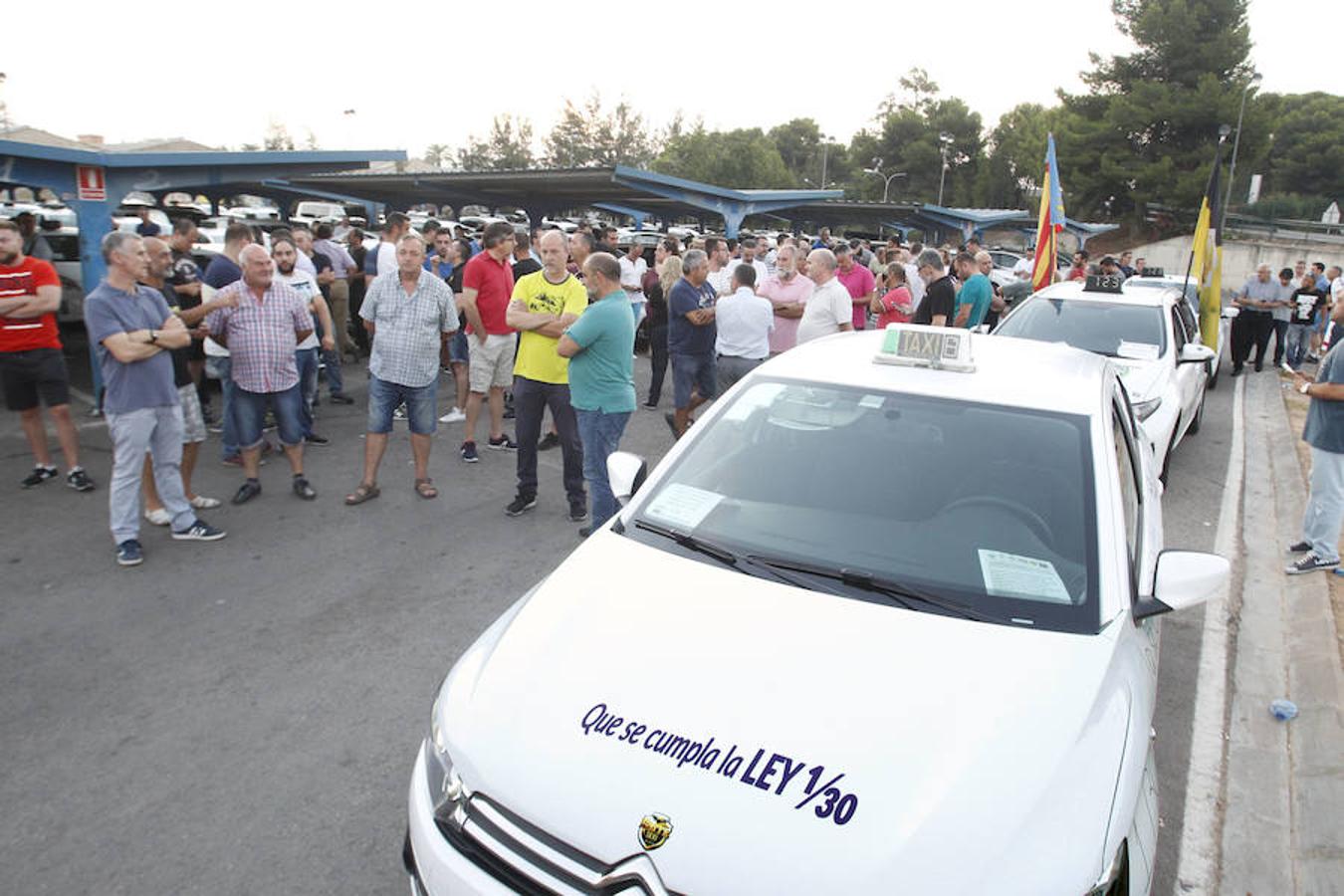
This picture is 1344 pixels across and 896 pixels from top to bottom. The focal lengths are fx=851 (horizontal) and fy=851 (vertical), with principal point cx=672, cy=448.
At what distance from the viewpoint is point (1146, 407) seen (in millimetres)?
6574

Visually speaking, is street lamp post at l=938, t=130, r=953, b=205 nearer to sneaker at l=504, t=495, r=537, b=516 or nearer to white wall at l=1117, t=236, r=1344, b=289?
white wall at l=1117, t=236, r=1344, b=289

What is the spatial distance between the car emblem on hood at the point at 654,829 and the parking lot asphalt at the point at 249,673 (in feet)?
4.28

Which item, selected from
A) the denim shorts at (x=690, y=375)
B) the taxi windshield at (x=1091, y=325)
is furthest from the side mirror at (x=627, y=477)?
the taxi windshield at (x=1091, y=325)

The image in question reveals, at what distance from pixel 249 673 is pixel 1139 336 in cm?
741

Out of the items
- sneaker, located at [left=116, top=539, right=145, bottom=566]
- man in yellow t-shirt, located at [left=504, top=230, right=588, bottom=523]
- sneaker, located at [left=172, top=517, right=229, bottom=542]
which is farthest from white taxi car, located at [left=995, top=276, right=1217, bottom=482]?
sneaker, located at [left=116, top=539, right=145, bottom=566]

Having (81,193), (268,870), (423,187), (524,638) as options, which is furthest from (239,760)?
(423,187)

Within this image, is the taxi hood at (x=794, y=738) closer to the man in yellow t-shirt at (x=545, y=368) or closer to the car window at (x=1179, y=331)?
the man in yellow t-shirt at (x=545, y=368)

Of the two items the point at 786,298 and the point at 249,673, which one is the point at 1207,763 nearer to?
the point at 249,673

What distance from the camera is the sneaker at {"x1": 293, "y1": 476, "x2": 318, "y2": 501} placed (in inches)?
253

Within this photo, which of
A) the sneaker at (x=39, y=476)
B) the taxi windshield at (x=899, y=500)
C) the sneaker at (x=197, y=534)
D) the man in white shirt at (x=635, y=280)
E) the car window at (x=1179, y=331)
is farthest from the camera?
the man in white shirt at (x=635, y=280)

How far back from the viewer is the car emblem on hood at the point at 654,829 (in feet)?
6.05

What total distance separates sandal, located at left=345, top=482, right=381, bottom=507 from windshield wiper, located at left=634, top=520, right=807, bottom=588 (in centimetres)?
407

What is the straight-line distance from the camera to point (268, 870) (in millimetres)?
2793

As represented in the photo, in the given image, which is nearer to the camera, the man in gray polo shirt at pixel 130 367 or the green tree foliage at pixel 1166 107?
the man in gray polo shirt at pixel 130 367
